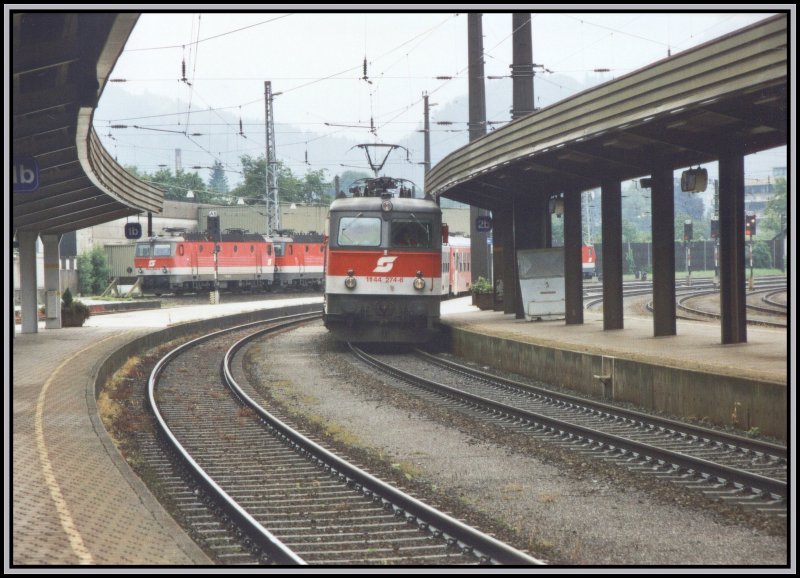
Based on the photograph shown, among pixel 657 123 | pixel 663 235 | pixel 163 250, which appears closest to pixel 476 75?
pixel 663 235

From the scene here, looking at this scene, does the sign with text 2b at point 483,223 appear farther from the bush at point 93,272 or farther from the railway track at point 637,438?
the bush at point 93,272

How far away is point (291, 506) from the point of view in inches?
343

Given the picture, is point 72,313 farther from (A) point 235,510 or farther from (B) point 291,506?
(A) point 235,510

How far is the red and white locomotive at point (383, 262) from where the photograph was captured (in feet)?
70.9

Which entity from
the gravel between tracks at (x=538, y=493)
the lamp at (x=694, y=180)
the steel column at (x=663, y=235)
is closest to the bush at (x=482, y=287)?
the steel column at (x=663, y=235)

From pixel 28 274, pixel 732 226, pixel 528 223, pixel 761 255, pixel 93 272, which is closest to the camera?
pixel 732 226

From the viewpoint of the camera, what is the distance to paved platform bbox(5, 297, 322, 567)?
654 cm

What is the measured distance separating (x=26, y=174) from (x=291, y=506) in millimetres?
6229

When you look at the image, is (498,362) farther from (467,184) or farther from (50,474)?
(50,474)

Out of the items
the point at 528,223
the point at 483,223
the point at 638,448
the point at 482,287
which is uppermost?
the point at 483,223

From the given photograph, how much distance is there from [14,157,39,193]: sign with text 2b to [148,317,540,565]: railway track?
3427mm

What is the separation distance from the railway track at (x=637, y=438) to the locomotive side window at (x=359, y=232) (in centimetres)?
466

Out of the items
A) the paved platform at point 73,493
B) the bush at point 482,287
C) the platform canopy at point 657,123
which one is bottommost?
the paved platform at point 73,493

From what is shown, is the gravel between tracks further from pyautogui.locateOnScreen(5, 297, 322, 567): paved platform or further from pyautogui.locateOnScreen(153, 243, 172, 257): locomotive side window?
Result: pyautogui.locateOnScreen(153, 243, 172, 257): locomotive side window
